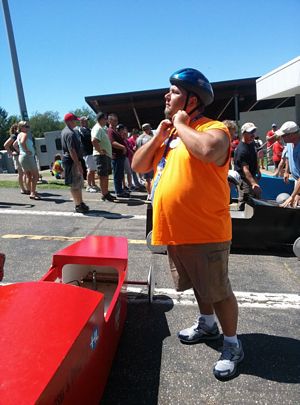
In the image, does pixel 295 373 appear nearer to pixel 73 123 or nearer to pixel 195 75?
pixel 195 75

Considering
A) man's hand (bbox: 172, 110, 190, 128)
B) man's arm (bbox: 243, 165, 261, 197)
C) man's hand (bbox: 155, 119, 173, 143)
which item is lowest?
man's arm (bbox: 243, 165, 261, 197)

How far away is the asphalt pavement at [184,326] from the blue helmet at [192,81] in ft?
6.05

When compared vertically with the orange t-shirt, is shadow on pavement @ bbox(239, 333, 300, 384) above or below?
below

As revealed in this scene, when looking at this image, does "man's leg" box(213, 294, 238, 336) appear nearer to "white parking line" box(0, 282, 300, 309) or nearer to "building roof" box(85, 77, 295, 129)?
"white parking line" box(0, 282, 300, 309)

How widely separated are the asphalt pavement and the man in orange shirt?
0.20 meters

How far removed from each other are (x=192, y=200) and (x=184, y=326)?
1.33m

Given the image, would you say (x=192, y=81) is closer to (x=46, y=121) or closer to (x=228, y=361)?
(x=228, y=361)

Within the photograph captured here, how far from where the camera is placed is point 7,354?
153 cm

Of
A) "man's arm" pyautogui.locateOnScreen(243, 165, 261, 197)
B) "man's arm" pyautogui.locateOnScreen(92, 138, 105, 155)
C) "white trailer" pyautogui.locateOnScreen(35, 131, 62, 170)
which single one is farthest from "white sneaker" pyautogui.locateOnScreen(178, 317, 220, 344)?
"white trailer" pyautogui.locateOnScreen(35, 131, 62, 170)

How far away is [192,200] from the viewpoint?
227 cm

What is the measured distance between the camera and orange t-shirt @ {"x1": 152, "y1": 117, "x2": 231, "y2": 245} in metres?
2.26

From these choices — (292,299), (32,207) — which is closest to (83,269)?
(292,299)

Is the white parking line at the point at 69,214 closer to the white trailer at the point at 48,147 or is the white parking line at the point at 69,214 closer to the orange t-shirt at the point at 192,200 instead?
the orange t-shirt at the point at 192,200

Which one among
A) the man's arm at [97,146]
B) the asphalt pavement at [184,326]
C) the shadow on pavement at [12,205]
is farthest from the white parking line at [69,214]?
the man's arm at [97,146]
